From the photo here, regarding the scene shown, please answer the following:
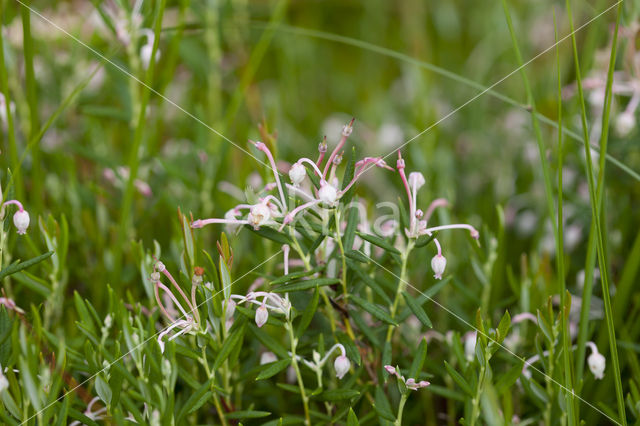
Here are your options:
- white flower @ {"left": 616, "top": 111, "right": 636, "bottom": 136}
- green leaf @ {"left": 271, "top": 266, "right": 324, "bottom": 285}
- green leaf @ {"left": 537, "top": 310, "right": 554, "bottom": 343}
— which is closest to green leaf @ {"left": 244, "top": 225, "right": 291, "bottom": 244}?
green leaf @ {"left": 271, "top": 266, "right": 324, "bottom": 285}

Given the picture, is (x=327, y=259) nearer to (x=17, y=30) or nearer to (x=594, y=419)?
(x=594, y=419)

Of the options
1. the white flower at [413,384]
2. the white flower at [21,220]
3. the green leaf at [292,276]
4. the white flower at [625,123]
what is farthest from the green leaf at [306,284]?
the white flower at [625,123]

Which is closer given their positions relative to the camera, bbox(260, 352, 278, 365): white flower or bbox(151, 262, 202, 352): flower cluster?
bbox(151, 262, 202, 352): flower cluster

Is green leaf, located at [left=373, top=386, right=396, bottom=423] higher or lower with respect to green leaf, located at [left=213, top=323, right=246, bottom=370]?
lower

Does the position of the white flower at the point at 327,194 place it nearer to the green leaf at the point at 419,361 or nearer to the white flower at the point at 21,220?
the green leaf at the point at 419,361

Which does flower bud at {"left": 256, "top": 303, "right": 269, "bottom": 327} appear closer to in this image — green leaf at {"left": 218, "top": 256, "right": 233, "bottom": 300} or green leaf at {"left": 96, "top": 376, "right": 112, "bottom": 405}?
Result: green leaf at {"left": 218, "top": 256, "right": 233, "bottom": 300}

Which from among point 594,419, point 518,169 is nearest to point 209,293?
point 594,419

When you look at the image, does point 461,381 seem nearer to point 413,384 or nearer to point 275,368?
point 413,384
